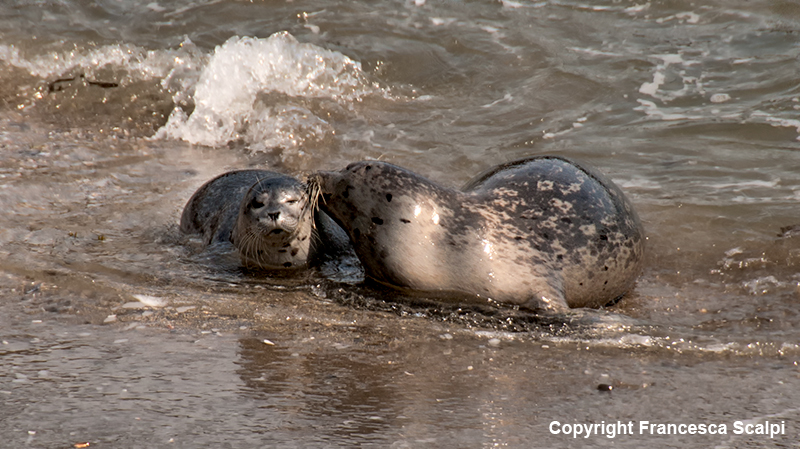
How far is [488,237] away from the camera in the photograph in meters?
4.55

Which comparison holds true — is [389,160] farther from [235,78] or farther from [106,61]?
[106,61]

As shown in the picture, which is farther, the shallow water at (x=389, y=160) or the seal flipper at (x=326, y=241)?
the seal flipper at (x=326, y=241)

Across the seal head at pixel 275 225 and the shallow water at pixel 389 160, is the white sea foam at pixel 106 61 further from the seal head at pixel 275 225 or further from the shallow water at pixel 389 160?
the seal head at pixel 275 225

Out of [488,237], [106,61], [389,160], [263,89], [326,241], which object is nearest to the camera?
[488,237]

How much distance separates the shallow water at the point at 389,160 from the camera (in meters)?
3.13

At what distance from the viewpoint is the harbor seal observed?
448 cm

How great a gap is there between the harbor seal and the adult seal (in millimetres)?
356

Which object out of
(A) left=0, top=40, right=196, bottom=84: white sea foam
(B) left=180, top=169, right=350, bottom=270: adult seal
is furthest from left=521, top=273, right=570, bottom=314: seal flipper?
(A) left=0, top=40, right=196, bottom=84: white sea foam

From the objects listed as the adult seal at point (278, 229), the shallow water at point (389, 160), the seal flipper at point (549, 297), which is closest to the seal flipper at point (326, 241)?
the adult seal at point (278, 229)

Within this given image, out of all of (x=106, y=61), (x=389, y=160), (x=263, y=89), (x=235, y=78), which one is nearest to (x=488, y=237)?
(x=389, y=160)

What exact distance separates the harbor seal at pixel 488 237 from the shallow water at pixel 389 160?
0.55ft

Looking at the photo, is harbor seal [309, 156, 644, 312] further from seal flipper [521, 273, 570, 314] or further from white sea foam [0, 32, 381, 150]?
white sea foam [0, 32, 381, 150]

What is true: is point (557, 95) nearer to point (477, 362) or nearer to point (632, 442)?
point (477, 362)

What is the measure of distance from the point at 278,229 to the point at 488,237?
126 cm
